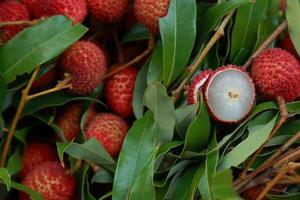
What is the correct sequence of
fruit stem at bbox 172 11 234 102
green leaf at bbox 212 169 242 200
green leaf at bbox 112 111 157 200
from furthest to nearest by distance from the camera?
fruit stem at bbox 172 11 234 102 → green leaf at bbox 112 111 157 200 → green leaf at bbox 212 169 242 200

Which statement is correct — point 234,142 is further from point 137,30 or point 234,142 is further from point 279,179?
point 137,30

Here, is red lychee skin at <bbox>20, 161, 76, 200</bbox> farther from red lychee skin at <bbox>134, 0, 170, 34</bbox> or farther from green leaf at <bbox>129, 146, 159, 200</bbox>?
red lychee skin at <bbox>134, 0, 170, 34</bbox>

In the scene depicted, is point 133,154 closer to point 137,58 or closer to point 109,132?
point 109,132

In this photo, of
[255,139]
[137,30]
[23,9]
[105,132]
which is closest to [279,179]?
[255,139]

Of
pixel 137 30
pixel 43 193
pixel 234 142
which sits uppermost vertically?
pixel 137 30

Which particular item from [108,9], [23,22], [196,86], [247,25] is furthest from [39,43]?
[247,25]

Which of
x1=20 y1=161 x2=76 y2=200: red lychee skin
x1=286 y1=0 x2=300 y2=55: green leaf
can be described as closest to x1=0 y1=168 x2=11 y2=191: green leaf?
x1=20 y1=161 x2=76 y2=200: red lychee skin
